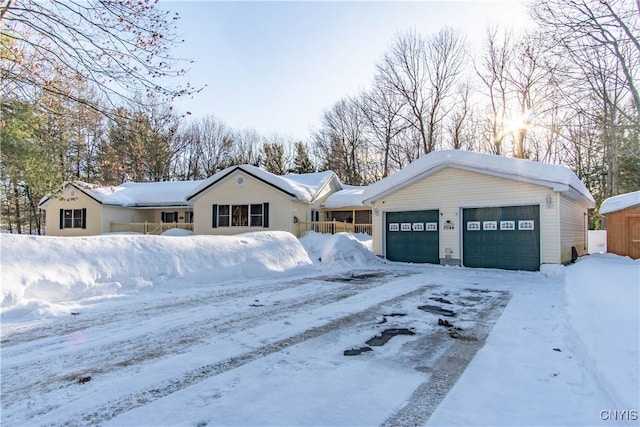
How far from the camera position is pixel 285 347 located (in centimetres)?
417

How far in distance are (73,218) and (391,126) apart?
990 inches

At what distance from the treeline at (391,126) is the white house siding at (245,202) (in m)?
4.65

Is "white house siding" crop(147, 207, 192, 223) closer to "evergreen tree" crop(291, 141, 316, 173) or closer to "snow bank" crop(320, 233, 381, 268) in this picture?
"evergreen tree" crop(291, 141, 316, 173)

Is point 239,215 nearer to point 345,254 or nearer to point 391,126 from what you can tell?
point 345,254

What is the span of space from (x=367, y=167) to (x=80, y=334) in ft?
101

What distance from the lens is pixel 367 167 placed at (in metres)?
33.7

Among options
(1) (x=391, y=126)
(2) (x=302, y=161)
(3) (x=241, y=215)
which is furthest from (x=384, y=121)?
(3) (x=241, y=215)

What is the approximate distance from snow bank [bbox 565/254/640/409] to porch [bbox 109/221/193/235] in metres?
21.4

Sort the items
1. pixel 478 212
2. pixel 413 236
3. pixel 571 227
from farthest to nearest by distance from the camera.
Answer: pixel 413 236
pixel 571 227
pixel 478 212

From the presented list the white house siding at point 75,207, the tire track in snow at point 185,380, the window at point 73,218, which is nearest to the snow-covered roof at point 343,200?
the white house siding at point 75,207

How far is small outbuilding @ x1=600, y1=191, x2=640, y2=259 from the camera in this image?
15109 mm

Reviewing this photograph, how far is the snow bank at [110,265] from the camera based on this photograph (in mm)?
5980

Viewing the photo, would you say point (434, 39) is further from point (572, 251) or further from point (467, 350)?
point (467, 350)

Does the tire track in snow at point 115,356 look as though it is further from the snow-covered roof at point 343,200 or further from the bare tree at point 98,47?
the snow-covered roof at point 343,200
